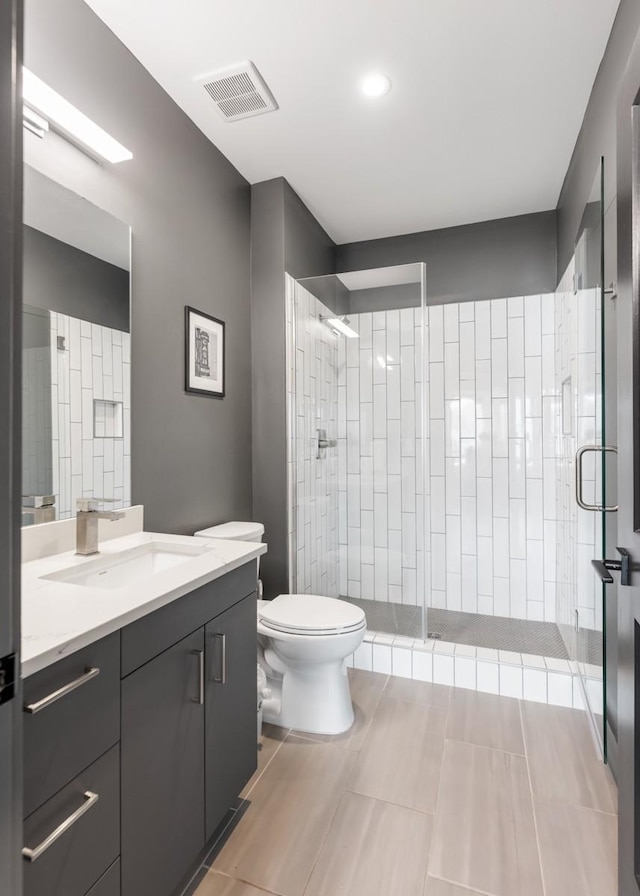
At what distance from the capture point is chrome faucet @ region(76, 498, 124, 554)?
142 cm

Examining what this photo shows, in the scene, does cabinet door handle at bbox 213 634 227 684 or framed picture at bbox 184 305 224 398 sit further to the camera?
framed picture at bbox 184 305 224 398

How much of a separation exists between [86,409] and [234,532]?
866 millimetres

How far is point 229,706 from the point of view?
4.48ft

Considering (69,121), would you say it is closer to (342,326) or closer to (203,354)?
(203,354)

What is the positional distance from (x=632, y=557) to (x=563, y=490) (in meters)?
1.90

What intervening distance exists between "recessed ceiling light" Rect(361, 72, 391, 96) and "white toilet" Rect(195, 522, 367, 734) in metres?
1.98

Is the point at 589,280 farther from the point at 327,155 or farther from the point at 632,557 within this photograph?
the point at 327,155

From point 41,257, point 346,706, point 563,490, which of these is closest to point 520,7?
point 41,257

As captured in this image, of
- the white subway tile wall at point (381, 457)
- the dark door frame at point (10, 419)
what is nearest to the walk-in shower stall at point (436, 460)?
the white subway tile wall at point (381, 457)

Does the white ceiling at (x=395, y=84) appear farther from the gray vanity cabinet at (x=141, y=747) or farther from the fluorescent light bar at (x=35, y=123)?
the gray vanity cabinet at (x=141, y=747)

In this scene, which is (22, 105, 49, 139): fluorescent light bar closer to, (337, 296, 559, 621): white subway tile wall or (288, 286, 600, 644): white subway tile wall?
(288, 286, 600, 644): white subway tile wall

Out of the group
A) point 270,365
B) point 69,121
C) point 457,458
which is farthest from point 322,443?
point 69,121

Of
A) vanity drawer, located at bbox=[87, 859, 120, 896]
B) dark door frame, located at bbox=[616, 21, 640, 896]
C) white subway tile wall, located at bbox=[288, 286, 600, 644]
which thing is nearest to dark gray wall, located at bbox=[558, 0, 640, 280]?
white subway tile wall, located at bbox=[288, 286, 600, 644]

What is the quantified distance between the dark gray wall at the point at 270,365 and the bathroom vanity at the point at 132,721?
3.51ft
